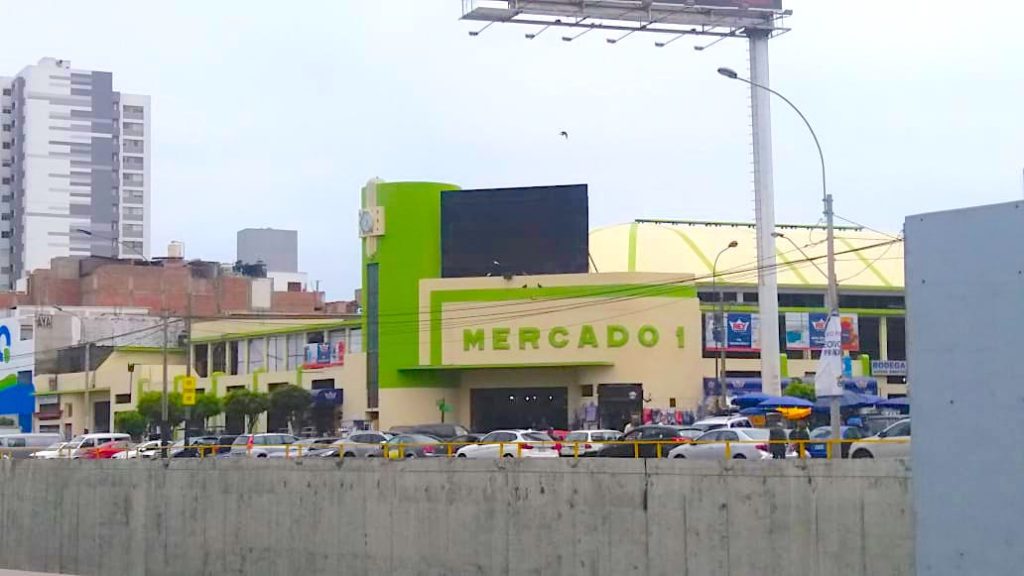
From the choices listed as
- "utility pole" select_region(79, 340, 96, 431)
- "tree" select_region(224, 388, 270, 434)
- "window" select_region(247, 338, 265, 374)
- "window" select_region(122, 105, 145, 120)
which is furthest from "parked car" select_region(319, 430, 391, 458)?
"window" select_region(122, 105, 145, 120)

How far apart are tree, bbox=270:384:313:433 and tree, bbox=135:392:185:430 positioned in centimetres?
748

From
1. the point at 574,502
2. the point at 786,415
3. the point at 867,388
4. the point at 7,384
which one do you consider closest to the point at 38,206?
the point at 7,384

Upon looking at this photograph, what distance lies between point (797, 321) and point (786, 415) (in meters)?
29.8

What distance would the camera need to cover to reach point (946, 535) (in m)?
15.3

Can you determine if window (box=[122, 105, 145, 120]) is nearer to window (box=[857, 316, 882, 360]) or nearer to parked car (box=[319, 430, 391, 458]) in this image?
window (box=[857, 316, 882, 360])

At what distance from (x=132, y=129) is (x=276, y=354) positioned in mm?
95522

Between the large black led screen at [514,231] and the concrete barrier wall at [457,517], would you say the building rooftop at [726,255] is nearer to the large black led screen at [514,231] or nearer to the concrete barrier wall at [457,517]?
the large black led screen at [514,231]

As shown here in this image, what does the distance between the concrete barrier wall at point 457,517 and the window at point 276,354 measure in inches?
1760

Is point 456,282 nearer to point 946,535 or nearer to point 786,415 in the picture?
point 786,415

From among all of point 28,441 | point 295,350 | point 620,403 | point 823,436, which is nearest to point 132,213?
point 295,350

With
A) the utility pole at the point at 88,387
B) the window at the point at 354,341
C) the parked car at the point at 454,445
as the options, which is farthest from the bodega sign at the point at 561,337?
the utility pole at the point at 88,387

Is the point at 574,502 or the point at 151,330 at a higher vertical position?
the point at 151,330

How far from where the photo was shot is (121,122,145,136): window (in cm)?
17300

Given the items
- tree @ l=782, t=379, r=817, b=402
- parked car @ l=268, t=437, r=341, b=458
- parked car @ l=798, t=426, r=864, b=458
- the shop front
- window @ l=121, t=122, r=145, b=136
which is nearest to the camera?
parked car @ l=798, t=426, r=864, b=458
